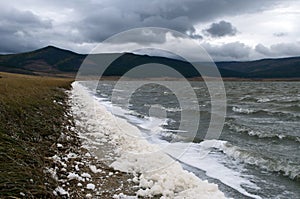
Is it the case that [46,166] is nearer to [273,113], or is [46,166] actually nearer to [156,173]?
[156,173]

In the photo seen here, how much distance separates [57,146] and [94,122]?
791cm

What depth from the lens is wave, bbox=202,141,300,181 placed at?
455 inches

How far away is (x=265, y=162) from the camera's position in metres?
12.8

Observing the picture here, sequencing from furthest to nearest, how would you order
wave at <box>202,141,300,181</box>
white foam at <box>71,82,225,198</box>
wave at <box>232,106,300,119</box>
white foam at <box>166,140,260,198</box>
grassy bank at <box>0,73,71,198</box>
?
wave at <box>232,106,300,119</box>, wave at <box>202,141,300,181</box>, white foam at <box>166,140,260,198</box>, white foam at <box>71,82,225,198</box>, grassy bank at <box>0,73,71,198</box>

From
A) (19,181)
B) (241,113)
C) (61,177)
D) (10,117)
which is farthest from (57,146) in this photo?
(241,113)

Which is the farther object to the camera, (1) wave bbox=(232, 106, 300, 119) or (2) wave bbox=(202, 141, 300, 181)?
(1) wave bbox=(232, 106, 300, 119)

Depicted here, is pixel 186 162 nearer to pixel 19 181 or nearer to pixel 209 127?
pixel 19 181

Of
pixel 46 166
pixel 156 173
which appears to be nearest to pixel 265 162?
pixel 156 173

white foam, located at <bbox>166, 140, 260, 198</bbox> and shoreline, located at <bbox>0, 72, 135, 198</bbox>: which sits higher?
shoreline, located at <bbox>0, 72, 135, 198</bbox>

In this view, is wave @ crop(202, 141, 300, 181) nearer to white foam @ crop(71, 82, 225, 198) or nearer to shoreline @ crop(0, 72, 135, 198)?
white foam @ crop(71, 82, 225, 198)

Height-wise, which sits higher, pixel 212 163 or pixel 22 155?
pixel 22 155

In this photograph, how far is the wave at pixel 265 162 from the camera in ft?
37.9

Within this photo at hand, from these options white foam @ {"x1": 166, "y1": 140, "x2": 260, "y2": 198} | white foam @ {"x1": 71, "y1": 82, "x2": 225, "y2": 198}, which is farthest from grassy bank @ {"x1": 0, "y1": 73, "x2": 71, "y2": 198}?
white foam @ {"x1": 166, "y1": 140, "x2": 260, "y2": 198}

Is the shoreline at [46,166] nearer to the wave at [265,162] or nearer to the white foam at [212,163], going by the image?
the white foam at [212,163]
